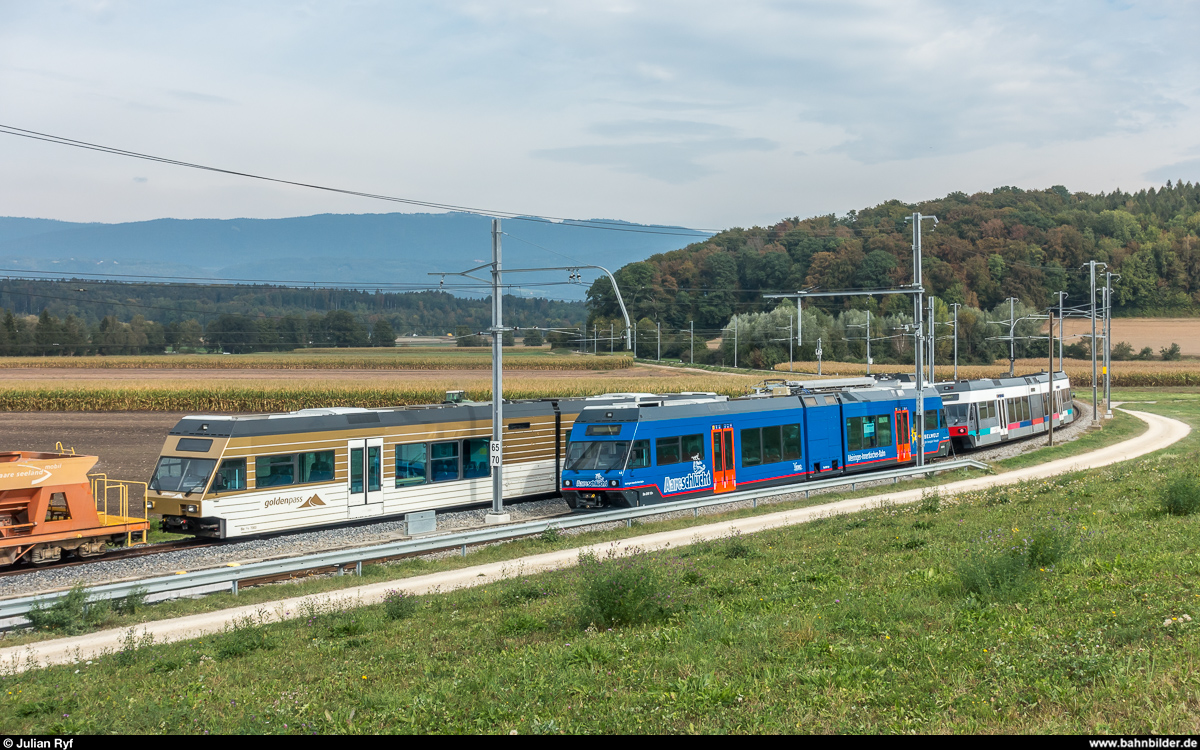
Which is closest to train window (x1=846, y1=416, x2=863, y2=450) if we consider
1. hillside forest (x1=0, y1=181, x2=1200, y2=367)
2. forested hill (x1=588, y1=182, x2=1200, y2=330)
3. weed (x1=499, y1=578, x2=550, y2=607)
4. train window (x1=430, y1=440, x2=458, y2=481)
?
train window (x1=430, y1=440, x2=458, y2=481)

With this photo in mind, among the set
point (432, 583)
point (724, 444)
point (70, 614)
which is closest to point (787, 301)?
point (724, 444)

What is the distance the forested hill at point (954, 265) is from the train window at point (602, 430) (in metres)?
87.0

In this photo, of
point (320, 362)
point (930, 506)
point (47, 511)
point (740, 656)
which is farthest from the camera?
point (320, 362)

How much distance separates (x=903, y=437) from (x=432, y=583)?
74.9 feet

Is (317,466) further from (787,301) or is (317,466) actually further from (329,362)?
(787,301)

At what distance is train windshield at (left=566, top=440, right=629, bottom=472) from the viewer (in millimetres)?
23969

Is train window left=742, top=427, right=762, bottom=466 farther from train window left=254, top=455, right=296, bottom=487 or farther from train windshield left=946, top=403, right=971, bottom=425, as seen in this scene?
train windshield left=946, top=403, right=971, bottom=425

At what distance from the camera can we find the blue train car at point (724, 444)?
78.9 feet

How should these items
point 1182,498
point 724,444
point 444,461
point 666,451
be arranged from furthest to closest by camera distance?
point 724,444 → point 444,461 → point 666,451 → point 1182,498

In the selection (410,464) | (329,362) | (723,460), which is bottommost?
(723,460)

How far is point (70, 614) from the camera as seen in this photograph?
13367mm

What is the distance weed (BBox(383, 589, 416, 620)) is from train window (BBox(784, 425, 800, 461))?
1742 cm

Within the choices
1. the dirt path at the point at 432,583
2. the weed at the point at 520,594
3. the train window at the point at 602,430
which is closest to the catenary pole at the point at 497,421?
the train window at the point at 602,430

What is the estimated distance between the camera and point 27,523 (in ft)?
59.4
